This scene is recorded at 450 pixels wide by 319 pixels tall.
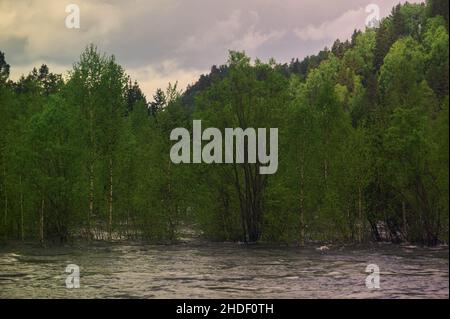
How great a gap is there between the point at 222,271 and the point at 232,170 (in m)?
20.5

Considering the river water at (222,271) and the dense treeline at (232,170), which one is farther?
the dense treeline at (232,170)

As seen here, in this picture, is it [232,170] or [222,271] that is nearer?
[222,271]

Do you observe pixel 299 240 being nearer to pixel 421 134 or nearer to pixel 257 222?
pixel 257 222

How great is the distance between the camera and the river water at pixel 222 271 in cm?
2766

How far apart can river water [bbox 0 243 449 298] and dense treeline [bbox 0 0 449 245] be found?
3.67m

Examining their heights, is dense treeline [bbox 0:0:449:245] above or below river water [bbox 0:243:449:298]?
above

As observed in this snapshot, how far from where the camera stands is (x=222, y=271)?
118 feet

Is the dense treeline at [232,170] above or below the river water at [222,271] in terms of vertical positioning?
above

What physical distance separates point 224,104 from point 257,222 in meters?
10.5

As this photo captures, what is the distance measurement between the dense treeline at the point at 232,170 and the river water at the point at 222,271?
3.67 metres

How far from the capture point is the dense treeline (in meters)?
51.2

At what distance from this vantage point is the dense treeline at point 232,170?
2015 inches

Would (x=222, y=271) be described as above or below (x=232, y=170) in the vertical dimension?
below

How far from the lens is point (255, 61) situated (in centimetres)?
5578
